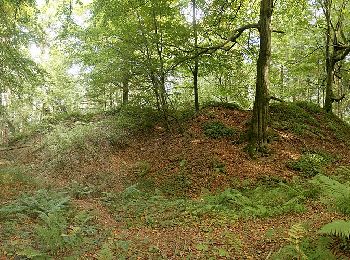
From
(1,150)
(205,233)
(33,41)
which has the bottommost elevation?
(205,233)

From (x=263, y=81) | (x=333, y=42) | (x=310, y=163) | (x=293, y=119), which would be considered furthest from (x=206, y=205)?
(x=333, y=42)

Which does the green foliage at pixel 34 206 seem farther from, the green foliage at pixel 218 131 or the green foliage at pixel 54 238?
the green foliage at pixel 218 131

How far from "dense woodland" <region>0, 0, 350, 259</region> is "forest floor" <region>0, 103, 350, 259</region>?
40 millimetres

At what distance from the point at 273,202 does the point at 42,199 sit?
5494 millimetres

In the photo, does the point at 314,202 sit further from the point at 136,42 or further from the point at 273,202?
the point at 136,42

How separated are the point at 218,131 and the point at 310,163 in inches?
148

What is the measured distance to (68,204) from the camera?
768 centimetres

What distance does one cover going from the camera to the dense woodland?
5641 mm

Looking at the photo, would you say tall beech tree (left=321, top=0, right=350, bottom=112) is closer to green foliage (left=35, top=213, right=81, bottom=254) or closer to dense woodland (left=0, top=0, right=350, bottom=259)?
dense woodland (left=0, top=0, right=350, bottom=259)

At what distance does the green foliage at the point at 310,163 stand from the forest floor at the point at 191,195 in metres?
0.03

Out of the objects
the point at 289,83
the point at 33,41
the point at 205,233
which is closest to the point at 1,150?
the point at 33,41

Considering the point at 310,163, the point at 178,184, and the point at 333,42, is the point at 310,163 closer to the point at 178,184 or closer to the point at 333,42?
the point at 178,184

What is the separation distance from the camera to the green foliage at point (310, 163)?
33.4 feet

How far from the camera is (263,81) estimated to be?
1130 cm
